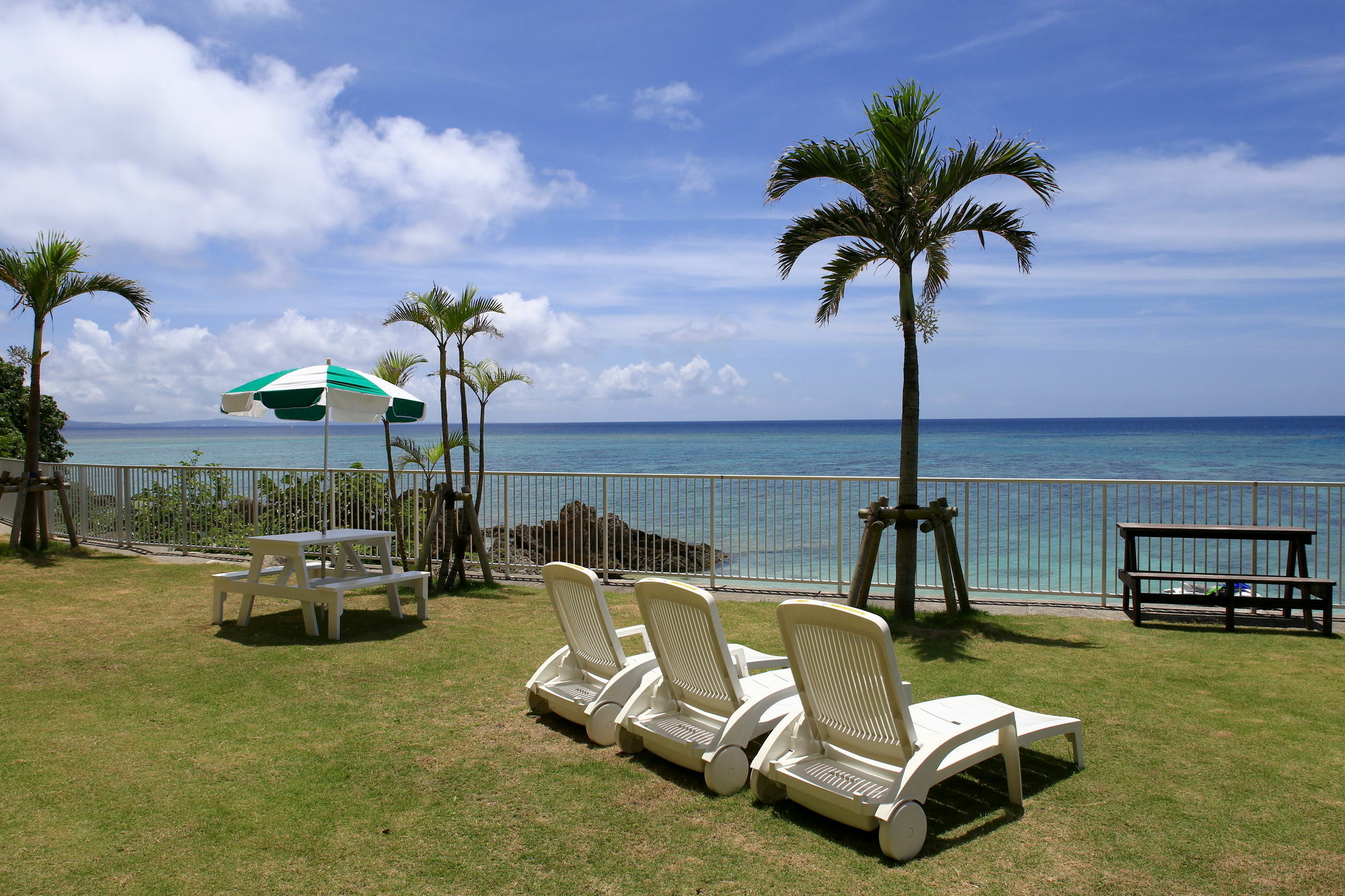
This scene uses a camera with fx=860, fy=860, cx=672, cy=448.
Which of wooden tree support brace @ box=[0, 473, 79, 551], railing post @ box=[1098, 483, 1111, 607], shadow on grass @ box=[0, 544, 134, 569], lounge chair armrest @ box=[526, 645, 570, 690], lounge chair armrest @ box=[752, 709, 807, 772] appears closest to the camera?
lounge chair armrest @ box=[752, 709, 807, 772]

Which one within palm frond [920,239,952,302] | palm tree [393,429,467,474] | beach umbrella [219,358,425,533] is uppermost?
palm frond [920,239,952,302]

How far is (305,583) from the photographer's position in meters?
7.22

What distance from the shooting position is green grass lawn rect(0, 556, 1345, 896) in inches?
122

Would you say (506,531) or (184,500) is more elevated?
(184,500)

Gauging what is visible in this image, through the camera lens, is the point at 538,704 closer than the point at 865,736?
No

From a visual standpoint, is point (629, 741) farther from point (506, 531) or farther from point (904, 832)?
point (506, 531)

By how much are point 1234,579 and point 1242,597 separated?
1.53ft

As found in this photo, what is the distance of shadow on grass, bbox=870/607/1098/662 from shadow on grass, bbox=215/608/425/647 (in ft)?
13.7

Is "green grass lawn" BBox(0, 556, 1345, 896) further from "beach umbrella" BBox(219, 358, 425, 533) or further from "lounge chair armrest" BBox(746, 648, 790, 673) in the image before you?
"beach umbrella" BBox(219, 358, 425, 533)

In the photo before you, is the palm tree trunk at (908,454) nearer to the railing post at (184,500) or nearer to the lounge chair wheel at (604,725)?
the lounge chair wheel at (604,725)

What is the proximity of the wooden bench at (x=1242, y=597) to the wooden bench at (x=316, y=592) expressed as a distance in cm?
633

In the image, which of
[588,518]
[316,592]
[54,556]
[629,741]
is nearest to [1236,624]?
[629,741]

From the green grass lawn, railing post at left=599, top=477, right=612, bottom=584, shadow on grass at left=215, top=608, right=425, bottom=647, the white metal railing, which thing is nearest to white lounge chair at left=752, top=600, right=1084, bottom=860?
the green grass lawn

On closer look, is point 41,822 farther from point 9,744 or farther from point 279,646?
point 279,646
